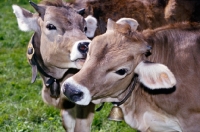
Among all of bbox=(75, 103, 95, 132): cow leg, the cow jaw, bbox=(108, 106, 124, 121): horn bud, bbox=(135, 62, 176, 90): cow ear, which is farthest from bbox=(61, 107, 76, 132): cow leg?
the cow jaw

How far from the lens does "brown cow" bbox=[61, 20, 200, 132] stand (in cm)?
519

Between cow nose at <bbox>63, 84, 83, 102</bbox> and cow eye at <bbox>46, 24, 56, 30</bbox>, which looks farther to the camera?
cow eye at <bbox>46, 24, 56, 30</bbox>

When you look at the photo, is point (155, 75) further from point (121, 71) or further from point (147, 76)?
point (121, 71)

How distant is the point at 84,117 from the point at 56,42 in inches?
54.5

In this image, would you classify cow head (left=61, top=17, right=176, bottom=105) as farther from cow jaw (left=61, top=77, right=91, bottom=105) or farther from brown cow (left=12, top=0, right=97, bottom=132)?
brown cow (left=12, top=0, right=97, bottom=132)

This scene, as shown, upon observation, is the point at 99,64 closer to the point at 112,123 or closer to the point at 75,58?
the point at 75,58

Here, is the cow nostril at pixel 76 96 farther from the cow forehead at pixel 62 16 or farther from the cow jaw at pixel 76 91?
the cow forehead at pixel 62 16

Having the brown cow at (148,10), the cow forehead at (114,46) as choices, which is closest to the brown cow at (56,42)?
the cow forehead at (114,46)

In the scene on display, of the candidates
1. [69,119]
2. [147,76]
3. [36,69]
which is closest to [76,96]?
[147,76]

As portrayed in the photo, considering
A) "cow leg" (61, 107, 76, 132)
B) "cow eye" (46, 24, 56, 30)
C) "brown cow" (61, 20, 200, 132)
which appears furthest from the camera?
"cow leg" (61, 107, 76, 132)

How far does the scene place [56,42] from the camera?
246 inches

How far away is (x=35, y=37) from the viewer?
6680 mm

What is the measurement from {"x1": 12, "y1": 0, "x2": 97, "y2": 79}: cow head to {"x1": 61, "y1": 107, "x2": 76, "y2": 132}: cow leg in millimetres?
807

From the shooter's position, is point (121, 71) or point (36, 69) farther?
point (36, 69)
